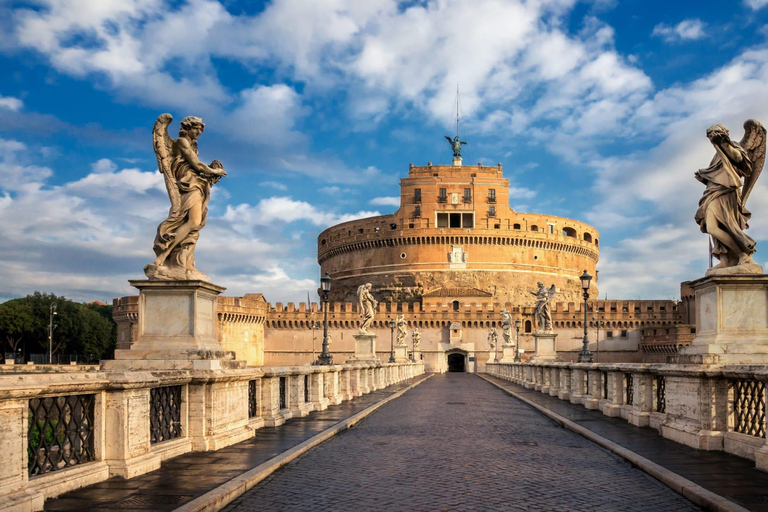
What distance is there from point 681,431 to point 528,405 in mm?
9491

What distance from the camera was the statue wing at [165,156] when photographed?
30.2 ft

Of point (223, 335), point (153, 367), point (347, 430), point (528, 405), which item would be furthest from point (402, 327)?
point (153, 367)

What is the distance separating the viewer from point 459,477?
734 cm

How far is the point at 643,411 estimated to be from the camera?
11.2 meters

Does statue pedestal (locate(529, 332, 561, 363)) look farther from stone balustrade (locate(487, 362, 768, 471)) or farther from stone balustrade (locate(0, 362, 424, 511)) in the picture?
stone balustrade (locate(0, 362, 424, 511))

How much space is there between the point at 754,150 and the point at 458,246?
271 feet

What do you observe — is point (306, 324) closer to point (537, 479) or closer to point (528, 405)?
point (528, 405)

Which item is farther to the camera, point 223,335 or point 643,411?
point 223,335

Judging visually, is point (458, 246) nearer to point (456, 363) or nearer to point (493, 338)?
point (456, 363)

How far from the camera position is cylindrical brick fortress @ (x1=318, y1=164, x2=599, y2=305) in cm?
9138

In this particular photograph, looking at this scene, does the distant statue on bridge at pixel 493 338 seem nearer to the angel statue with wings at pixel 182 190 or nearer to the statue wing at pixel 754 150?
the statue wing at pixel 754 150

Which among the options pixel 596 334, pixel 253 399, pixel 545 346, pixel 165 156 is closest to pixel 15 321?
pixel 596 334

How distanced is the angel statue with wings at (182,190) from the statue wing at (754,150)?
6.44 m

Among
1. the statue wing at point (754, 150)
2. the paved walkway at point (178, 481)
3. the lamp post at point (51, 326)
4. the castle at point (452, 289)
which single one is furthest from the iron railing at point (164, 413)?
the castle at point (452, 289)
